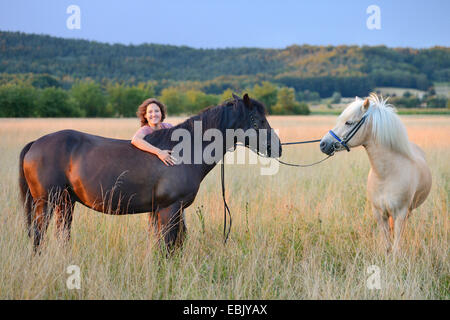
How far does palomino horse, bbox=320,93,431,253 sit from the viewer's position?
13.4 ft

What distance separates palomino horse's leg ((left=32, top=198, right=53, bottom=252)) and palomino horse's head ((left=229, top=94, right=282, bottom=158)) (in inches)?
91.5

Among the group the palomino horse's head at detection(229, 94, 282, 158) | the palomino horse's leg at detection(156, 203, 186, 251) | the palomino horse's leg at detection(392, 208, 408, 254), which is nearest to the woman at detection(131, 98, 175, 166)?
the palomino horse's leg at detection(156, 203, 186, 251)

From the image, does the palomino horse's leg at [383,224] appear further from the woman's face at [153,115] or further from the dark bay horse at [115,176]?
the woman's face at [153,115]

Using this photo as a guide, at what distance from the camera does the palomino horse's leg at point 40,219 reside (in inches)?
150

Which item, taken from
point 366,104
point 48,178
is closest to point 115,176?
point 48,178

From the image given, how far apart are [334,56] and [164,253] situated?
371 ft

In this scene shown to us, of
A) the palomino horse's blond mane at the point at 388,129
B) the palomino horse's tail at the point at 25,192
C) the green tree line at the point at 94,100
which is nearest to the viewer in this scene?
the palomino horse's tail at the point at 25,192

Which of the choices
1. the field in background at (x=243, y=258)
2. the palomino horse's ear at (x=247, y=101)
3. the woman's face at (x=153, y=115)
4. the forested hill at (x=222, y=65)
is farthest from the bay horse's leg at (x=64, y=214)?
the forested hill at (x=222, y=65)

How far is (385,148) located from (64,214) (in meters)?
3.94

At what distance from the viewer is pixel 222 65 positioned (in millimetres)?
106125

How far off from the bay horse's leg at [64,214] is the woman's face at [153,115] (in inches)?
54.3

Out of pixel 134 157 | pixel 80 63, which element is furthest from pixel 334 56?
pixel 134 157

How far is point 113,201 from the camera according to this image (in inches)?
149
